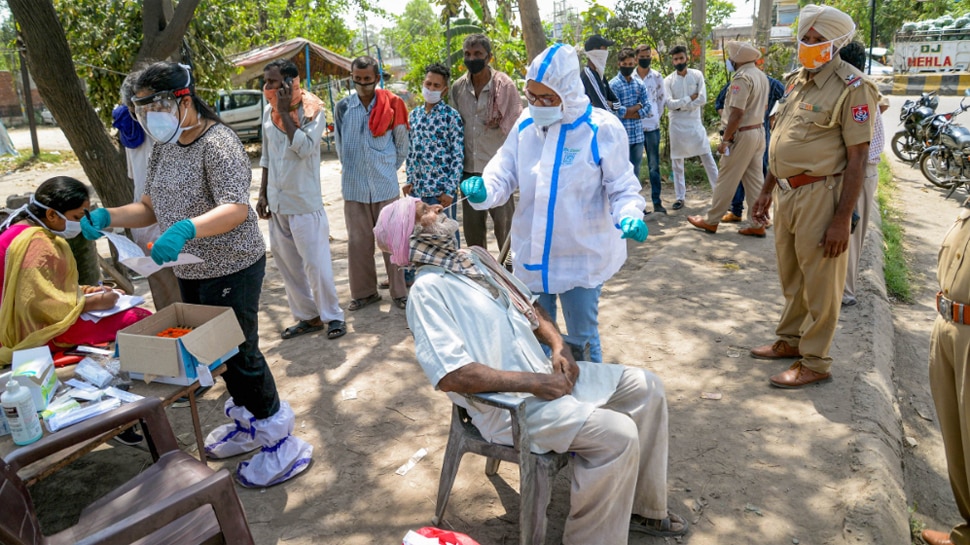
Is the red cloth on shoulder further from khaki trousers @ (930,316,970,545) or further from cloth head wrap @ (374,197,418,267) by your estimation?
khaki trousers @ (930,316,970,545)

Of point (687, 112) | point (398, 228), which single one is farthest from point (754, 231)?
point (398, 228)

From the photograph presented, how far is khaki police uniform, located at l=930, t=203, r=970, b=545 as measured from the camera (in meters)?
2.54

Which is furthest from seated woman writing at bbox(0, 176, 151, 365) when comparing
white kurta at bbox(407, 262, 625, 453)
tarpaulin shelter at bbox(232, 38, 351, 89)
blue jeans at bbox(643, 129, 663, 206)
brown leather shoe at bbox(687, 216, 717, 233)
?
tarpaulin shelter at bbox(232, 38, 351, 89)

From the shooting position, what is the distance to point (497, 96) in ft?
18.7

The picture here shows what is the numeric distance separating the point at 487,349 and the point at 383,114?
3186 millimetres

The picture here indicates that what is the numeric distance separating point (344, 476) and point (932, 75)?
2405 cm

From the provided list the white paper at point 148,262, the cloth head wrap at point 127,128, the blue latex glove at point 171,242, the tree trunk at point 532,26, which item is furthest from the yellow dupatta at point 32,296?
the tree trunk at point 532,26

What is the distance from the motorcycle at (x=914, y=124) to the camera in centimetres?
1055

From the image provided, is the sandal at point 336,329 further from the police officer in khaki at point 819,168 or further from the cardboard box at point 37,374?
the police officer in khaki at point 819,168

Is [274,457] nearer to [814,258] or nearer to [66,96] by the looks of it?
[814,258]

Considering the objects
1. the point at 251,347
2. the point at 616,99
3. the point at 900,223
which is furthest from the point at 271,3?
the point at 251,347

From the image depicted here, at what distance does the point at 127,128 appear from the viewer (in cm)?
452

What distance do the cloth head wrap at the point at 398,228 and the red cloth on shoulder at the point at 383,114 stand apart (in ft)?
8.94

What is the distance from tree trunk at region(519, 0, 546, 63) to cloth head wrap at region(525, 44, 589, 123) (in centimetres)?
475
